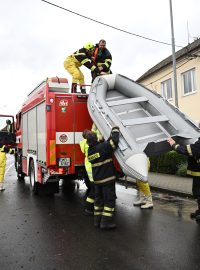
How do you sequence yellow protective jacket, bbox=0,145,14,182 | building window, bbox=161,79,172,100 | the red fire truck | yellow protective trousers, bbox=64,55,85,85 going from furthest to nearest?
1. building window, bbox=161,79,172,100
2. yellow protective jacket, bbox=0,145,14,182
3. yellow protective trousers, bbox=64,55,85,85
4. the red fire truck

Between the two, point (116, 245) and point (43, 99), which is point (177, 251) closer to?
point (116, 245)

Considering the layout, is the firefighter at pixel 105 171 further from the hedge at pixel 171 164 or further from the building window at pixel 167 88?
the building window at pixel 167 88

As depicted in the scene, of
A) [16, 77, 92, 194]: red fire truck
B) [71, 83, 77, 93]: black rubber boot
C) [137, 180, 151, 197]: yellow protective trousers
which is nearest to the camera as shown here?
[137, 180, 151, 197]: yellow protective trousers

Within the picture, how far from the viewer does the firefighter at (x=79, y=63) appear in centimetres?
850

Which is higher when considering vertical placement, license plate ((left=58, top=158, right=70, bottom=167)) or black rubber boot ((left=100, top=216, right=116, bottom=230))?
license plate ((left=58, top=158, right=70, bottom=167))

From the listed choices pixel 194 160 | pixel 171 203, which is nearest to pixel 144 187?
pixel 171 203

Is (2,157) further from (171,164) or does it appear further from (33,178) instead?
(171,164)

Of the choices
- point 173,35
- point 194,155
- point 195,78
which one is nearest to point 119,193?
point 194,155

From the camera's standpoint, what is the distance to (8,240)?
511 cm

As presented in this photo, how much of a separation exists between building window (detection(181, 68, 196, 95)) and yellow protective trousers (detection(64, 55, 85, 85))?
1132cm

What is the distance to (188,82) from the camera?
64.0ft

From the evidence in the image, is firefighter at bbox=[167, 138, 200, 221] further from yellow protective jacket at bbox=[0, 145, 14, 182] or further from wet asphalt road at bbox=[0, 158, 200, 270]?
yellow protective jacket at bbox=[0, 145, 14, 182]

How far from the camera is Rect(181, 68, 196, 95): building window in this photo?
19.0 meters

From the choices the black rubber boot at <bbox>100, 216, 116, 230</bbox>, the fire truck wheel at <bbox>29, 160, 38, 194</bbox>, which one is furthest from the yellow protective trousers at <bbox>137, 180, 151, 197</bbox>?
the fire truck wheel at <bbox>29, 160, 38, 194</bbox>
